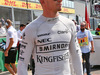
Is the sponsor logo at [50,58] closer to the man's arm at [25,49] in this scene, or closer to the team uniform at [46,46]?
the team uniform at [46,46]

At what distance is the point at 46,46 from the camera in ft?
7.16

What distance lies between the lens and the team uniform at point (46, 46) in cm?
217

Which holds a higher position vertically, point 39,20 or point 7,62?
point 39,20

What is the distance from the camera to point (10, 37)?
22.4 feet

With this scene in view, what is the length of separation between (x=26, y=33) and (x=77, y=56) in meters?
0.58

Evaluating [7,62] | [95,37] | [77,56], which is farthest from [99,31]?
[77,56]

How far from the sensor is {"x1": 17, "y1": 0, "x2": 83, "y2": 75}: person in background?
217cm

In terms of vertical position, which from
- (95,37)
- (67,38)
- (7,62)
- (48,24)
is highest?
(48,24)

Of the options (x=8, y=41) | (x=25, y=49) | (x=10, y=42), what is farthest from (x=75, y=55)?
(x=8, y=41)

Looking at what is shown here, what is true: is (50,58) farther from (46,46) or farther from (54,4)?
(54,4)

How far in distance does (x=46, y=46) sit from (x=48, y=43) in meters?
0.03

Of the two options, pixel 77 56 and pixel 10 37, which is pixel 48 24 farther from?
pixel 10 37

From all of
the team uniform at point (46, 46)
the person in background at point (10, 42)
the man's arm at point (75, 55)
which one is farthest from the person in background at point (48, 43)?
the person in background at point (10, 42)

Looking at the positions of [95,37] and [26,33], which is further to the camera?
[95,37]
